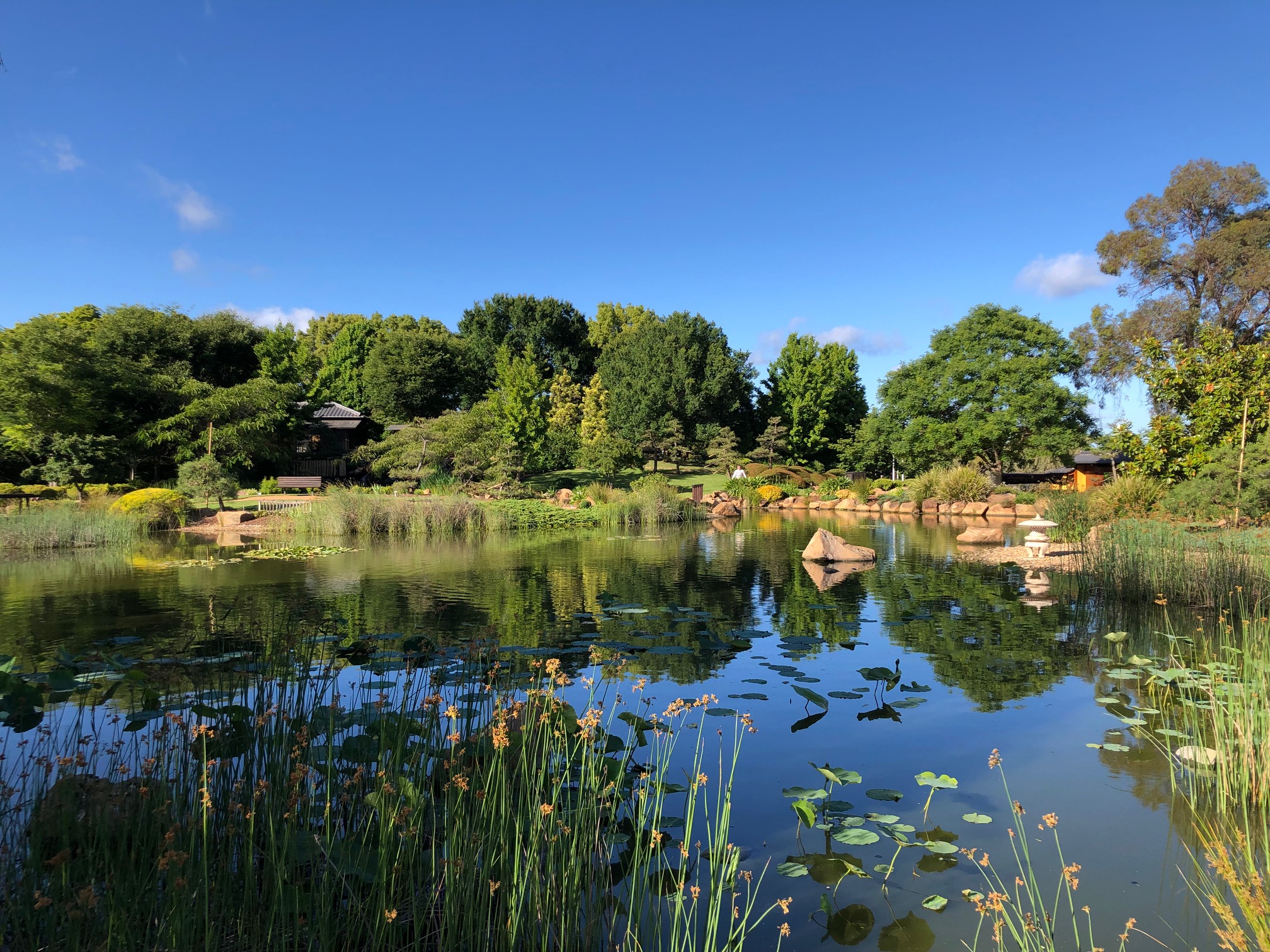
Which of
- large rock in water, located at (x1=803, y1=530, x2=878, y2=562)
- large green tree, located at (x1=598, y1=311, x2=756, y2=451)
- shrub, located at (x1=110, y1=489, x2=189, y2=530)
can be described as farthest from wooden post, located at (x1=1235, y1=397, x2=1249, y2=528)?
large green tree, located at (x1=598, y1=311, x2=756, y2=451)

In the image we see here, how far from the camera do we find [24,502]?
18859mm

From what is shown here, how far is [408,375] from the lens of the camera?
37.4m

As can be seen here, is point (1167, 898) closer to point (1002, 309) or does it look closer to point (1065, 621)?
point (1065, 621)

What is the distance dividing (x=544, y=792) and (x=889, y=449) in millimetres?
33425

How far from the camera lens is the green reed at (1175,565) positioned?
721 cm

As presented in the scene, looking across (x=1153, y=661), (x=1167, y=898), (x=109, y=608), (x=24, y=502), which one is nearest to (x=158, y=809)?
(x=1167, y=898)

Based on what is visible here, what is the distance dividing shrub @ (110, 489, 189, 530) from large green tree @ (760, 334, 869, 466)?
97.7ft

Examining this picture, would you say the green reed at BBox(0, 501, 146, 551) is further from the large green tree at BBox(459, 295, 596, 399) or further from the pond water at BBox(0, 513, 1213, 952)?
the large green tree at BBox(459, 295, 596, 399)

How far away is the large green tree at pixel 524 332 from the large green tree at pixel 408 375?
3.97m

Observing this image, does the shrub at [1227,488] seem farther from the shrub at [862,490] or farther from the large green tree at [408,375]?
the large green tree at [408,375]

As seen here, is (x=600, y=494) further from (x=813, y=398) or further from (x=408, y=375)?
(x=813, y=398)

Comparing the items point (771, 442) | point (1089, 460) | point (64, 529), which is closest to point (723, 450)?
point (771, 442)

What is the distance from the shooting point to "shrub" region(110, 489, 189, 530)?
17.4 metres

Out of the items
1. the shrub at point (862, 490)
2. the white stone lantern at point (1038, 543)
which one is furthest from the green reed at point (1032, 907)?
the shrub at point (862, 490)
